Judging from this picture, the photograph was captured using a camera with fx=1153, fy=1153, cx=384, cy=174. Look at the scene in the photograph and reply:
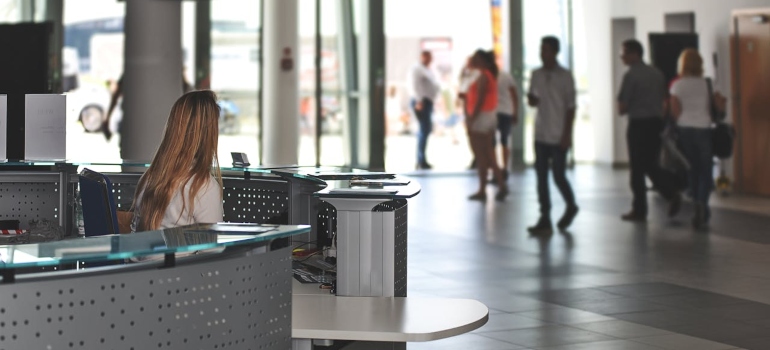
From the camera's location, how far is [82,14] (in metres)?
16.8

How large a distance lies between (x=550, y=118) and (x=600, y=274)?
2.43m

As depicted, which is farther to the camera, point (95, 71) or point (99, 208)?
point (95, 71)

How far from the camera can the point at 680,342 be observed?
5945 millimetres

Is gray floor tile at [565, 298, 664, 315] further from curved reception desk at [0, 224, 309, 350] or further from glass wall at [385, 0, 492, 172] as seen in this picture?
glass wall at [385, 0, 492, 172]

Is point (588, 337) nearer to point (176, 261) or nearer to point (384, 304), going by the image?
point (384, 304)

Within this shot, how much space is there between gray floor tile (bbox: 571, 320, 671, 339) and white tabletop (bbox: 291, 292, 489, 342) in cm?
203

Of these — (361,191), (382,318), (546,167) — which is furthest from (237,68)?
(382,318)

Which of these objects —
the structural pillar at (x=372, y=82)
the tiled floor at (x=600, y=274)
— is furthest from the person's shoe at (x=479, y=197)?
the structural pillar at (x=372, y=82)

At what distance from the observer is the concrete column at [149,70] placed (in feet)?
29.9

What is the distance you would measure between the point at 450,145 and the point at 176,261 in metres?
16.2

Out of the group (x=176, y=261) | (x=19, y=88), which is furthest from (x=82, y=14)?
(x=176, y=261)

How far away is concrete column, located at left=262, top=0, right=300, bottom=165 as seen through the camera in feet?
54.3

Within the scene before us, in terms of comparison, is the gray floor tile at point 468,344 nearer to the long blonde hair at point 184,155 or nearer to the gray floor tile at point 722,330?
the gray floor tile at point 722,330

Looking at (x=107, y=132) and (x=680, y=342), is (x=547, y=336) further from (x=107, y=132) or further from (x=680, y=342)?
(x=107, y=132)
